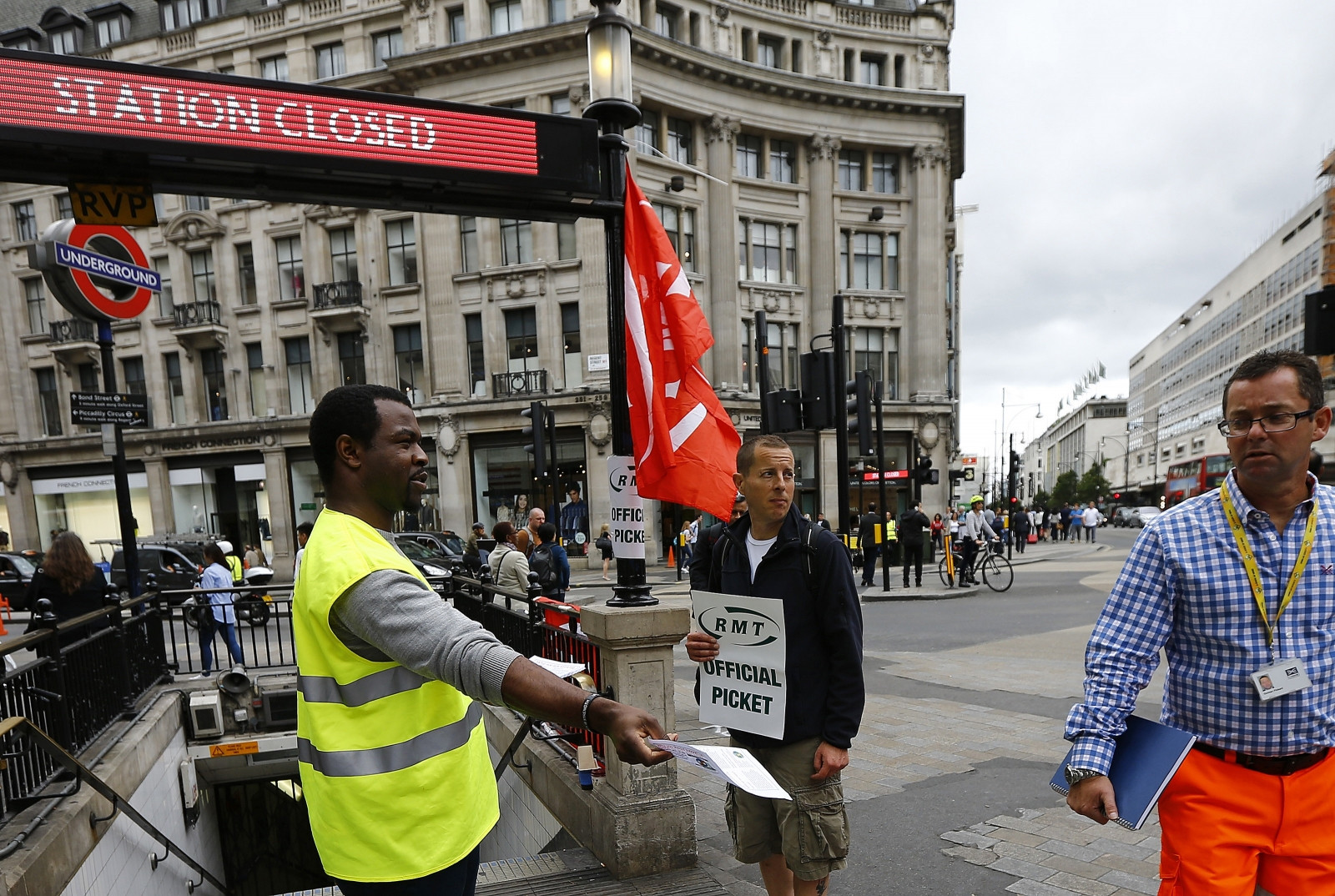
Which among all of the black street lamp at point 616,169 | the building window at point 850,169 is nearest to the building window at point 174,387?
the building window at point 850,169

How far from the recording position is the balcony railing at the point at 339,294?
2641 centimetres

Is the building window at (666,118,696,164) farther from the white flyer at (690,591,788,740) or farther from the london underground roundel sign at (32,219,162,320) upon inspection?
the white flyer at (690,591,788,740)

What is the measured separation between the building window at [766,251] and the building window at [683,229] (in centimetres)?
191

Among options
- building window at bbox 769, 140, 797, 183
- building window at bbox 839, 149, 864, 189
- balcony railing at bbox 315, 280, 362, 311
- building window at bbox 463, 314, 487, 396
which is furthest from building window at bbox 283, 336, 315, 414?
building window at bbox 839, 149, 864, 189

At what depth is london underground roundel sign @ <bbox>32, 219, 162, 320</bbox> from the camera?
16.4 feet

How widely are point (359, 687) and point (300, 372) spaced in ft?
98.1

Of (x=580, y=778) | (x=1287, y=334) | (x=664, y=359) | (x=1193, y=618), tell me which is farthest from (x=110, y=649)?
(x=1287, y=334)

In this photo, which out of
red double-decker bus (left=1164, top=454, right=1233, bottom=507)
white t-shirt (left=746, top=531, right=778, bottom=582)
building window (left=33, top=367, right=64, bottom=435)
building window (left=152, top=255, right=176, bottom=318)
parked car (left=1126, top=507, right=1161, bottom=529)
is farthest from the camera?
parked car (left=1126, top=507, right=1161, bottom=529)

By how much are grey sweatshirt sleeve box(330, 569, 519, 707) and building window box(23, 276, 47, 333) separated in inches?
1559

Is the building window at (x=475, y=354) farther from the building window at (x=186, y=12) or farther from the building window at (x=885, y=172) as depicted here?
the building window at (x=885, y=172)

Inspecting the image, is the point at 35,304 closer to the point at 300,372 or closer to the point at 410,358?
the point at 300,372

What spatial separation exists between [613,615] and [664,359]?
4.65 feet

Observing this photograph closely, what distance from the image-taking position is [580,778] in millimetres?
4195

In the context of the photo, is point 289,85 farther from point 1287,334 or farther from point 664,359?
point 1287,334
